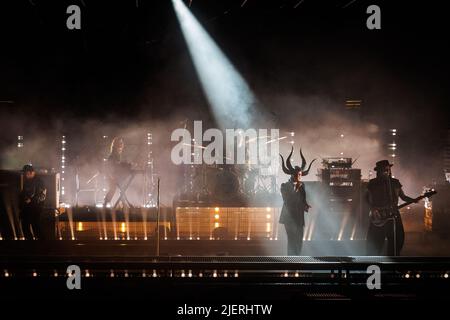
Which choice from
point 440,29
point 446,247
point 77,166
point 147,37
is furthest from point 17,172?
point 440,29

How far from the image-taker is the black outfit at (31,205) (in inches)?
373

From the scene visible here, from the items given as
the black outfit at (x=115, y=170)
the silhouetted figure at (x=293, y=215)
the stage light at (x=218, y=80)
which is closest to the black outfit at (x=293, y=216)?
the silhouetted figure at (x=293, y=215)

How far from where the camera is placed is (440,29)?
12.5 meters

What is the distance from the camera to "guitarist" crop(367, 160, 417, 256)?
27.1ft

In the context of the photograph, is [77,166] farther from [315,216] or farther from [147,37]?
[315,216]

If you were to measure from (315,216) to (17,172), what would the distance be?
282 inches

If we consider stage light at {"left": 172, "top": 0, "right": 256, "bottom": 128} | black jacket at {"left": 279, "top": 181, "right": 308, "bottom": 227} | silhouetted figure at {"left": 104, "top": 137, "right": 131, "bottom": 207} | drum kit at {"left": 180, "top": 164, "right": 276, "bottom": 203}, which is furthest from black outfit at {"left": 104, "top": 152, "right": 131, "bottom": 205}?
black jacket at {"left": 279, "top": 181, "right": 308, "bottom": 227}

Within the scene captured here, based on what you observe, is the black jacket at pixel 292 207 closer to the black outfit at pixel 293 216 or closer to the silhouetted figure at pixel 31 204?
the black outfit at pixel 293 216

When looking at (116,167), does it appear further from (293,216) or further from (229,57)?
(293,216)

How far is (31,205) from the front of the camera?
9508 mm

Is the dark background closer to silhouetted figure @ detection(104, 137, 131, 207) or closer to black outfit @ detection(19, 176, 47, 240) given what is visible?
silhouetted figure @ detection(104, 137, 131, 207)
